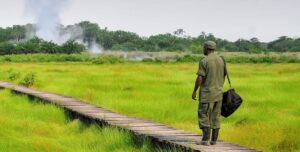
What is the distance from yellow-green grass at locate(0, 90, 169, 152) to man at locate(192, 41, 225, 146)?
3.52 ft

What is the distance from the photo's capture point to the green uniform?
7.29m

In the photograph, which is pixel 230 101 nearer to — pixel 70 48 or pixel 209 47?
pixel 209 47

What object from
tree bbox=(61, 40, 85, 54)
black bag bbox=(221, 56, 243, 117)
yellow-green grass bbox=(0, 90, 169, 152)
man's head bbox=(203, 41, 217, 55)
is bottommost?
tree bbox=(61, 40, 85, 54)

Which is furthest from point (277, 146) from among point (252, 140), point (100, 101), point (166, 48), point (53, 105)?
point (166, 48)

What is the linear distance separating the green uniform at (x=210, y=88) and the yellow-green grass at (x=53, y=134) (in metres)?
1.10

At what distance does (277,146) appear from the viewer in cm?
870

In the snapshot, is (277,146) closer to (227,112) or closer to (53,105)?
(227,112)

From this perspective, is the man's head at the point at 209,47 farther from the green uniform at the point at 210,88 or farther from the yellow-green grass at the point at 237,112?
the yellow-green grass at the point at 237,112

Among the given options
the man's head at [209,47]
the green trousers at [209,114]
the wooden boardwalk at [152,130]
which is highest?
the man's head at [209,47]

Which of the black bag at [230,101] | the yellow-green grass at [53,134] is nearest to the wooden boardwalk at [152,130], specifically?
the yellow-green grass at [53,134]

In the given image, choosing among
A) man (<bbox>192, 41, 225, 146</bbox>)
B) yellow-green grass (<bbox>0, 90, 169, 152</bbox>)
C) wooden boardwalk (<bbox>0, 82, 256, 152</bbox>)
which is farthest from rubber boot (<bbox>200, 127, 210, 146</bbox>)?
yellow-green grass (<bbox>0, 90, 169, 152</bbox>)

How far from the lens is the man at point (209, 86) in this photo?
7.29 m

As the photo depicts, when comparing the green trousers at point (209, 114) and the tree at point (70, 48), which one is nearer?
the green trousers at point (209, 114)

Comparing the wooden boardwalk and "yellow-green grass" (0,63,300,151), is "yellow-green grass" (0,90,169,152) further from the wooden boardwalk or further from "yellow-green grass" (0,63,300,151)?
"yellow-green grass" (0,63,300,151)
